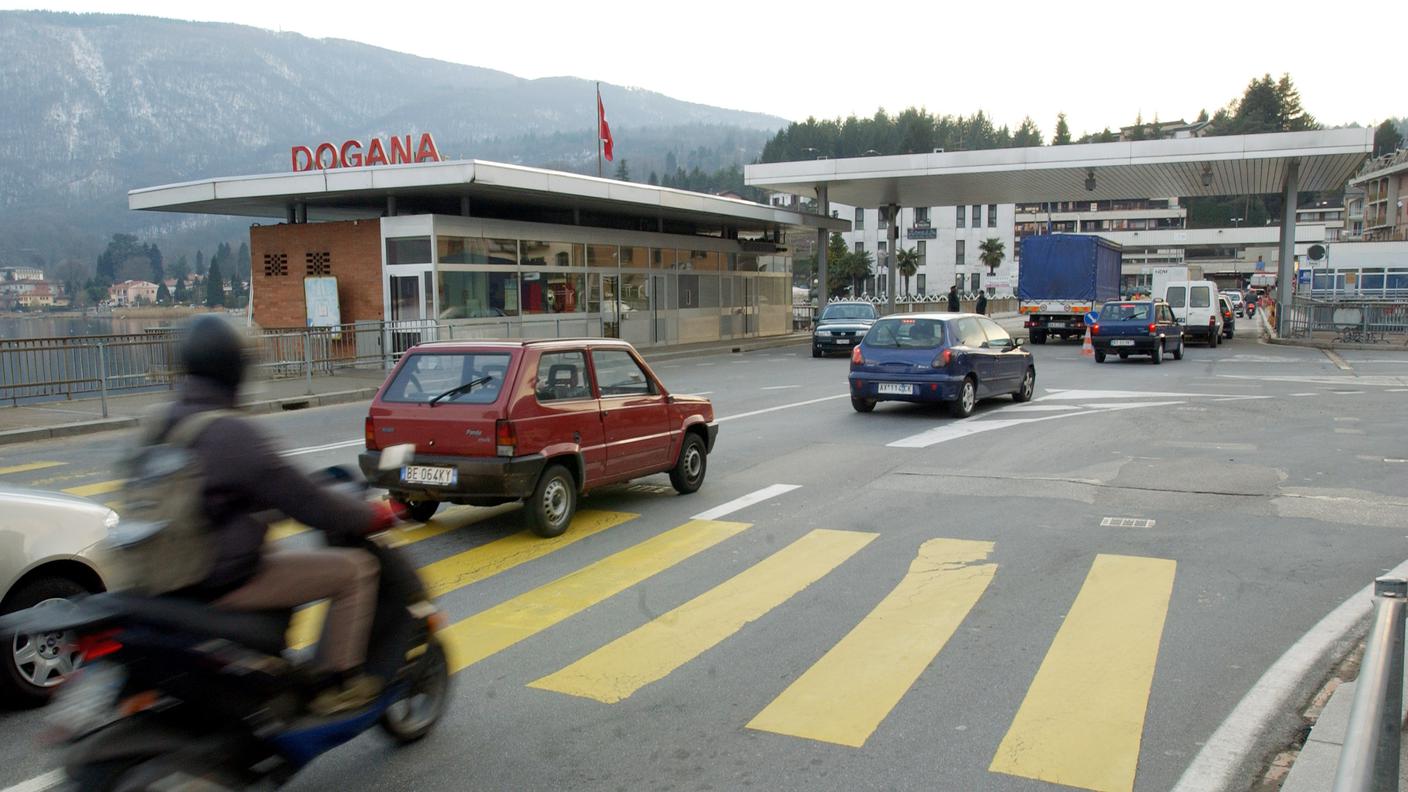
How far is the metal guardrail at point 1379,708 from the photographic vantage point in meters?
2.43

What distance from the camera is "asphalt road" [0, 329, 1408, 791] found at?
14.0ft

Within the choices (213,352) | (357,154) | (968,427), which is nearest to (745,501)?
(968,427)

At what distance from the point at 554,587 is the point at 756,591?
1.34m

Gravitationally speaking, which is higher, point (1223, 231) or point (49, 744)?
point (1223, 231)

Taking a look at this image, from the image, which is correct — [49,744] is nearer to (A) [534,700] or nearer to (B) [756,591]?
(A) [534,700]

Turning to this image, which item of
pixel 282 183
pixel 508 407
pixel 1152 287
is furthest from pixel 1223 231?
pixel 508 407

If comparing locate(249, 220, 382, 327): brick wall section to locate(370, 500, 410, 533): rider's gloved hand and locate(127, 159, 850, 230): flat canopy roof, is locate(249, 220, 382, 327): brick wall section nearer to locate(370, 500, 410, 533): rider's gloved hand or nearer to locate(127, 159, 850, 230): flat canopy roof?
locate(127, 159, 850, 230): flat canopy roof

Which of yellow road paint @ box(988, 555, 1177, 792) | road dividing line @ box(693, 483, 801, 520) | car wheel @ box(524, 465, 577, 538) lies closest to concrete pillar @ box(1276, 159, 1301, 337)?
road dividing line @ box(693, 483, 801, 520)

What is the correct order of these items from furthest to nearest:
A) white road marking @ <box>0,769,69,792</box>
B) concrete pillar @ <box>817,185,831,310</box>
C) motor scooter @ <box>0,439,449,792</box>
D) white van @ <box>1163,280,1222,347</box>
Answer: concrete pillar @ <box>817,185,831,310</box> → white van @ <box>1163,280,1222,347</box> → white road marking @ <box>0,769,69,792</box> → motor scooter @ <box>0,439,449,792</box>

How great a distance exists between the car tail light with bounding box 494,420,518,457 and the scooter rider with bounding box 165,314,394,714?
12.7 feet

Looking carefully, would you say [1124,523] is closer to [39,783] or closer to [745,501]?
[745,501]

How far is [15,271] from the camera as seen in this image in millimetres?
27406

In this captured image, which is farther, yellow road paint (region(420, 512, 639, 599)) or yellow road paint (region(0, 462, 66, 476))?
yellow road paint (region(0, 462, 66, 476))

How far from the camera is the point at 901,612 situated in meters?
6.20
